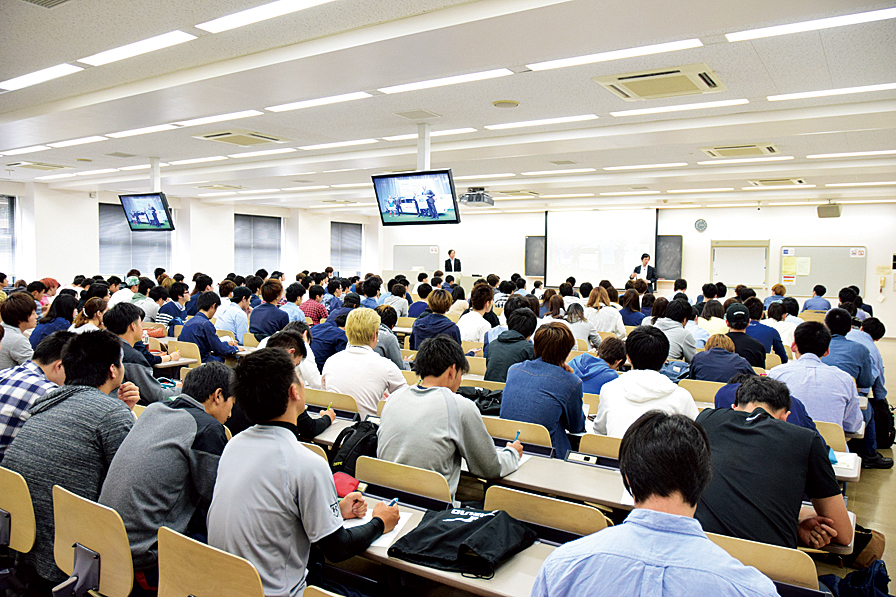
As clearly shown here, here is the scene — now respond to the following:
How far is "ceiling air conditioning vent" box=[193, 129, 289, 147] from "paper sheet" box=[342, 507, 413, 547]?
6.25m

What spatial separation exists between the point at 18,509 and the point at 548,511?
210cm

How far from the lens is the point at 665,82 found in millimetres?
5008

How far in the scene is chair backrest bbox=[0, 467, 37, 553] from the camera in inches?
91.7

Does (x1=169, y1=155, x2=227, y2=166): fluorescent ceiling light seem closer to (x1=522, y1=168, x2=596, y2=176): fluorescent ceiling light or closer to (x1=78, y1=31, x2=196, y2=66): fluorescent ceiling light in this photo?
(x1=78, y1=31, x2=196, y2=66): fluorescent ceiling light

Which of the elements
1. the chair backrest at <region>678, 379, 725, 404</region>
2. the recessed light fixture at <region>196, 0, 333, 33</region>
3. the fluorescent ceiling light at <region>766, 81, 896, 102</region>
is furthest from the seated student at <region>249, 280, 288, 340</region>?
the fluorescent ceiling light at <region>766, 81, 896, 102</region>

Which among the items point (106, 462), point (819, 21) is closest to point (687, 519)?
point (106, 462)

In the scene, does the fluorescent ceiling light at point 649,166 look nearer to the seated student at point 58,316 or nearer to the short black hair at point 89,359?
the seated student at point 58,316

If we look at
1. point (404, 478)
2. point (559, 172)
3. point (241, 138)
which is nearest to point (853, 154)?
point (559, 172)

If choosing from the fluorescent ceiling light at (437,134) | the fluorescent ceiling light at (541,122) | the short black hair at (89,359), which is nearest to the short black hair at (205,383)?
the short black hair at (89,359)

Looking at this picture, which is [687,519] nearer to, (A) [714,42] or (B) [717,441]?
(B) [717,441]

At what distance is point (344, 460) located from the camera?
2990mm

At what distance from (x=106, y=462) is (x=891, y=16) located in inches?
192

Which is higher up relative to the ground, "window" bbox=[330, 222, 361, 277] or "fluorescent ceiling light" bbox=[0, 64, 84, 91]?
"fluorescent ceiling light" bbox=[0, 64, 84, 91]

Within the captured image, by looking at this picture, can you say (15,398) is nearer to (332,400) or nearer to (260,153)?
(332,400)
